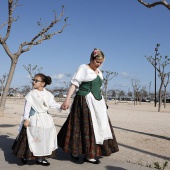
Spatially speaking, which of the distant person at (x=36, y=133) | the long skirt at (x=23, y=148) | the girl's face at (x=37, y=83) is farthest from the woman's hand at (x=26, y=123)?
the girl's face at (x=37, y=83)

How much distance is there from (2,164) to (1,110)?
29.3ft

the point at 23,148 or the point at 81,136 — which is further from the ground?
the point at 81,136

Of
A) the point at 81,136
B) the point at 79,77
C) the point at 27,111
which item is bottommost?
the point at 81,136

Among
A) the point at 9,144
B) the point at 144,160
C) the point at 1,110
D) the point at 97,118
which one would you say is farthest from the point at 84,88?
the point at 1,110

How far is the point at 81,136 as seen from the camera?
401cm

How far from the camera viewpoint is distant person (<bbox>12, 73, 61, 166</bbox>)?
12.7ft

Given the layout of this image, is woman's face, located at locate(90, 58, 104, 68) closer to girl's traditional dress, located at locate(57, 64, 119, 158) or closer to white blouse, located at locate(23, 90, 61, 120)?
girl's traditional dress, located at locate(57, 64, 119, 158)

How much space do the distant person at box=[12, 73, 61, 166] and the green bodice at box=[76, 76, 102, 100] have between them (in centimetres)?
57

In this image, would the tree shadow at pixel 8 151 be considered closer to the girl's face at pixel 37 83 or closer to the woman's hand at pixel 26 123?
the woman's hand at pixel 26 123

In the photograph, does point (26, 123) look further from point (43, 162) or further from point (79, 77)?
point (79, 77)

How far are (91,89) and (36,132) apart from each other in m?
1.06

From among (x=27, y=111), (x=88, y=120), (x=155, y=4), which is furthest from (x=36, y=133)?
(x=155, y=4)

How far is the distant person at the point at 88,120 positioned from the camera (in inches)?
155

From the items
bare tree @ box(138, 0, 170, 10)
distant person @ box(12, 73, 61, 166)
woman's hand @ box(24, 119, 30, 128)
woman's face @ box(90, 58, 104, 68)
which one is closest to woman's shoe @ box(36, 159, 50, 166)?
distant person @ box(12, 73, 61, 166)
